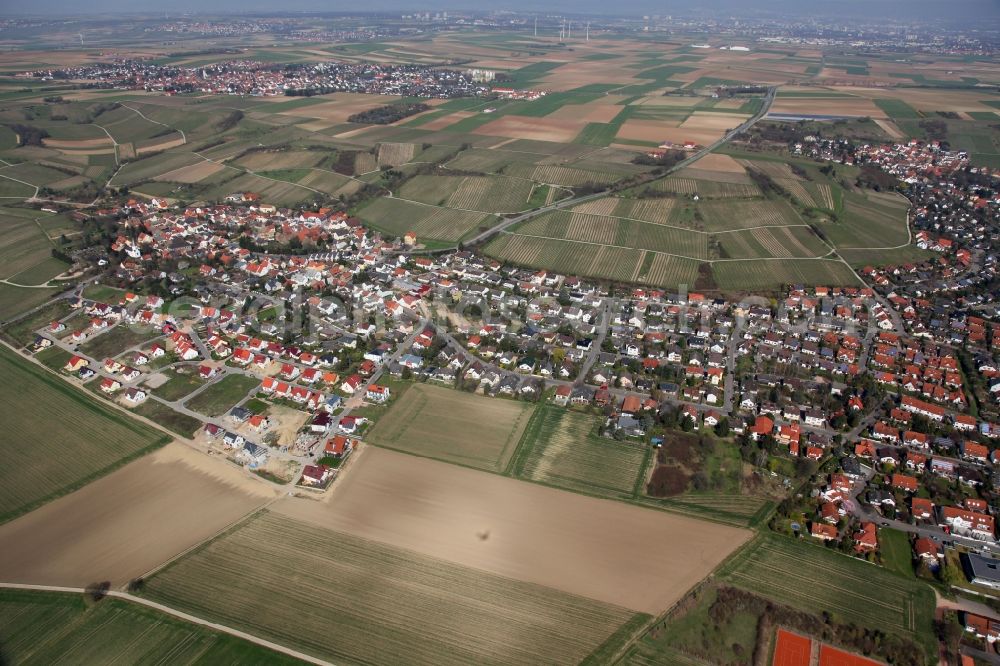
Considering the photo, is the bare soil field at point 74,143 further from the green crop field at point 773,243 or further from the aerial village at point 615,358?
the green crop field at point 773,243

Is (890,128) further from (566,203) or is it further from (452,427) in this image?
(452,427)

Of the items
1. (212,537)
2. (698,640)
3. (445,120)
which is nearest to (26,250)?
(212,537)

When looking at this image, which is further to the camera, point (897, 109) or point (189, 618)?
point (897, 109)

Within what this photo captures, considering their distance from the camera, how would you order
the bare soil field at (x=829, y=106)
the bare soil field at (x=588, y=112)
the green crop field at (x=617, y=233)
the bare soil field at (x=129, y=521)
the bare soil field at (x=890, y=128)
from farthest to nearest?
the bare soil field at (x=829, y=106) → the bare soil field at (x=588, y=112) → the bare soil field at (x=890, y=128) → the green crop field at (x=617, y=233) → the bare soil field at (x=129, y=521)

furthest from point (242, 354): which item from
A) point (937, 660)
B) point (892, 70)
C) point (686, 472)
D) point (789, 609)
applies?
point (892, 70)

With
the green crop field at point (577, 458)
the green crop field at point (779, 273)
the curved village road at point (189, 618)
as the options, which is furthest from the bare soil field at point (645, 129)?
the curved village road at point (189, 618)

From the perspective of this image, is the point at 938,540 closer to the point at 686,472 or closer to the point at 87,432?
the point at 686,472

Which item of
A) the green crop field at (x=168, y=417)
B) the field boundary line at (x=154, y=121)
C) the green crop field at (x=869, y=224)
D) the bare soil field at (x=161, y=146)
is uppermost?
the field boundary line at (x=154, y=121)

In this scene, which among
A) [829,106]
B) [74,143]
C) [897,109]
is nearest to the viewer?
[74,143]
